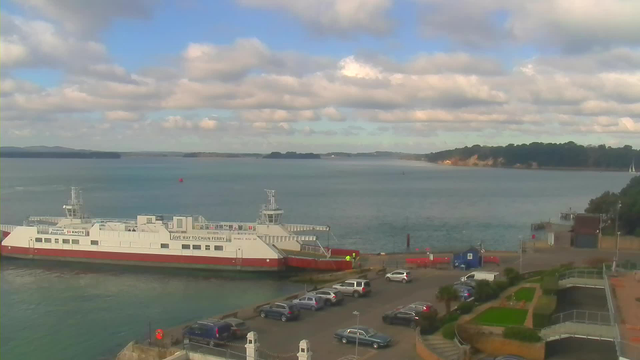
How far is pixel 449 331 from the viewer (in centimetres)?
1816

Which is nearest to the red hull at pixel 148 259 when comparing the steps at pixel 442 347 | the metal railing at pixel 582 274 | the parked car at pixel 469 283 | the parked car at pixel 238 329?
the parked car at pixel 469 283

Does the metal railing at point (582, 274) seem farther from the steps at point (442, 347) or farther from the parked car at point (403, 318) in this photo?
the steps at point (442, 347)

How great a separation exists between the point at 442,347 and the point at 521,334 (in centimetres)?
237

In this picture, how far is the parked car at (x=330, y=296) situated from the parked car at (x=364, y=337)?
5.08 m

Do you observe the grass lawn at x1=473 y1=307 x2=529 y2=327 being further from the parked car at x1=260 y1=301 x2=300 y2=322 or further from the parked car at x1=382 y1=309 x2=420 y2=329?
the parked car at x1=260 y1=301 x2=300 y2=322

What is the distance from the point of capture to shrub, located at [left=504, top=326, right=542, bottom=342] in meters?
16.7

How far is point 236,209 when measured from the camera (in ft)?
270

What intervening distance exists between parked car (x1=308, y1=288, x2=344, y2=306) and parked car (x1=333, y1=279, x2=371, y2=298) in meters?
1.02

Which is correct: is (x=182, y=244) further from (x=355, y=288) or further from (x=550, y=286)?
(x=550, y=286)

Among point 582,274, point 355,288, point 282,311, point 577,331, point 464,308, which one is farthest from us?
point 355,288

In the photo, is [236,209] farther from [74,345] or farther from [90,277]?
[74,345]

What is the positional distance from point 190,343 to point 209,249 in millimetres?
21611

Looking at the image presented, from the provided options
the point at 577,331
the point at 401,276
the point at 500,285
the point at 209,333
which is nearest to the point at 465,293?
the point at 500,285

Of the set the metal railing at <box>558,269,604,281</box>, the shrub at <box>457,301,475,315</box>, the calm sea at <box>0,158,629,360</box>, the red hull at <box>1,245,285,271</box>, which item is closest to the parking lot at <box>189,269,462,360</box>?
the shrub at <box>457,301,475,315</box>
